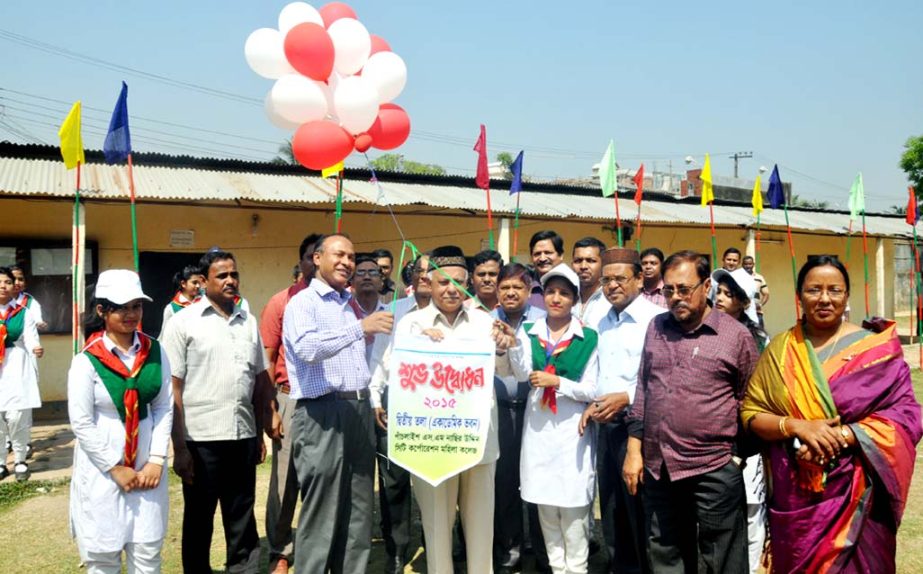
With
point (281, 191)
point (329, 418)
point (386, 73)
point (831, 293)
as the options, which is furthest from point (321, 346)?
point (281, 191)

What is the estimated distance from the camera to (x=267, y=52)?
4871mm

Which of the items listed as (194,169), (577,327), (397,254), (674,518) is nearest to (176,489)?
(577,327)

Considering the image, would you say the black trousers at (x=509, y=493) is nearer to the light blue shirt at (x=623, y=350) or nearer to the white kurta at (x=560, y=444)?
the white kurta at (x=560, y=444)

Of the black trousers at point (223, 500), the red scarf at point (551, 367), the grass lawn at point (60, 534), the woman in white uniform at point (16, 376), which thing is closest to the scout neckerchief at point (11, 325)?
the woman in white uniform at point (16, 376)

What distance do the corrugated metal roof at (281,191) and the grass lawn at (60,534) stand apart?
3.44 metres

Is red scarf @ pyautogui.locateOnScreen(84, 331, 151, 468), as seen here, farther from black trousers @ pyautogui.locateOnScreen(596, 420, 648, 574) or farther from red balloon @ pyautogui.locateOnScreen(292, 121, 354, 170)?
black trousers @ pyautogui.locateOnScreen(596, 420, 648, 574)

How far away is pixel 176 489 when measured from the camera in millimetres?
6039

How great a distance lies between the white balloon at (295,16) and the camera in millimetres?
4844

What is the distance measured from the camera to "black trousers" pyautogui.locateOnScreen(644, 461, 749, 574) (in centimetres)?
305

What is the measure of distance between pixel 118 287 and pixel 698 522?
2.75 m

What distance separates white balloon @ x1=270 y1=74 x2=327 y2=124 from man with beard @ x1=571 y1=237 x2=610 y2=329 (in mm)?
1985

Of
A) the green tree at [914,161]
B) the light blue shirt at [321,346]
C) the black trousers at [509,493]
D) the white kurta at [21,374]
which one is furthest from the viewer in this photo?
the green tree at [914,161]

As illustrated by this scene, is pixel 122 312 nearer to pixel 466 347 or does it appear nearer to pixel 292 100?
pixel 466 347


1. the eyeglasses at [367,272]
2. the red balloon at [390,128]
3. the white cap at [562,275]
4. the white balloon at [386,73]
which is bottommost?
the white cap at [562,275]
